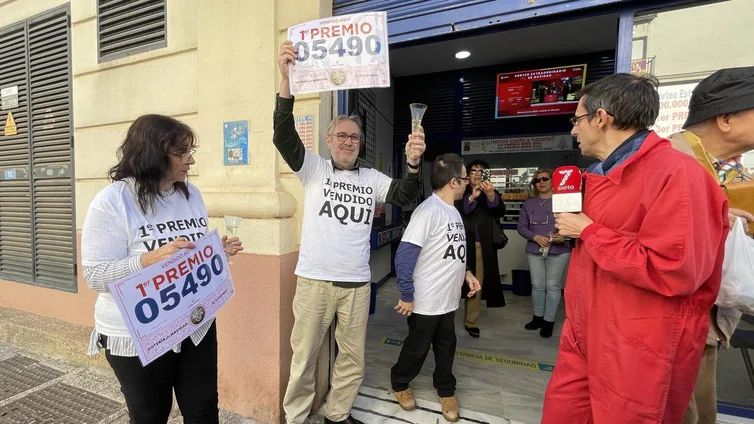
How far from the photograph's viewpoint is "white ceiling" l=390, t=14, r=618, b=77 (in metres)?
4.13

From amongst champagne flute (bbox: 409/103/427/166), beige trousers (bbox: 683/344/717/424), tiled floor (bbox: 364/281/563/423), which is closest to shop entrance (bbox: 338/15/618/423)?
tiled floor (bbox: 364/281/563/423)

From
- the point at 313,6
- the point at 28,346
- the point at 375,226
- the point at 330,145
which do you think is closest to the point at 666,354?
the point at 330,145

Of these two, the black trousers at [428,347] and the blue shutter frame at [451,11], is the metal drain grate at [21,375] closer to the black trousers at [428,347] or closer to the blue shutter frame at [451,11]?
the black trousers at [428,347]

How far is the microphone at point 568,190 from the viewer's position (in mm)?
1362

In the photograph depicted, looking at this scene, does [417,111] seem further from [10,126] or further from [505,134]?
[10,126]

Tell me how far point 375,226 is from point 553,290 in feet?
7.35

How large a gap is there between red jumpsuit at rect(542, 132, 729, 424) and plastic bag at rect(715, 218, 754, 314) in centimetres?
8

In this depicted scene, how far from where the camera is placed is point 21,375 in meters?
3.12

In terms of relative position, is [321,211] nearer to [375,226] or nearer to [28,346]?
[375,226]

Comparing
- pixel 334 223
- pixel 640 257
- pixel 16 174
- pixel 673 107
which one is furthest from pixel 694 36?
pixel 16 174

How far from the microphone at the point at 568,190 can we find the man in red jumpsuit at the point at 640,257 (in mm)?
38

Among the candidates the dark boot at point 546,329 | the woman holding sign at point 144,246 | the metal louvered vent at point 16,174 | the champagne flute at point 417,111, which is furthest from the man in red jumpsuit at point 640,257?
the metal louvered vent at point 16,174

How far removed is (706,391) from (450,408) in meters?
1.42

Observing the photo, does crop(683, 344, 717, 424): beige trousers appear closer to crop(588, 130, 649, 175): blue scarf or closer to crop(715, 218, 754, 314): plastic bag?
crop(715, 218, 754, 314): plastic bag
